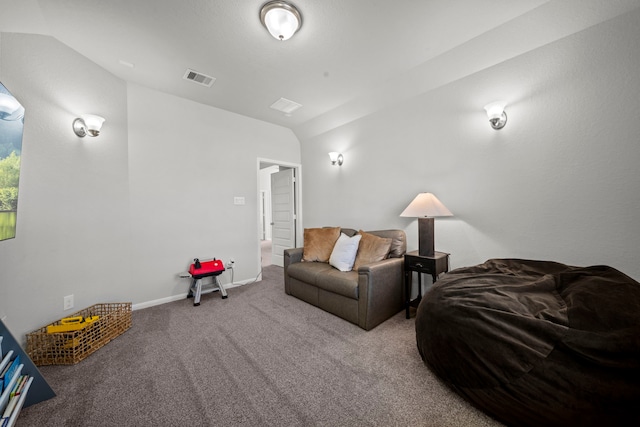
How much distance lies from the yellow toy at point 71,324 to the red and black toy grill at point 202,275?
3.25ft

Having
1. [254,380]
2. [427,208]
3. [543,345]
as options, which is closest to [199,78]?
[427,208]

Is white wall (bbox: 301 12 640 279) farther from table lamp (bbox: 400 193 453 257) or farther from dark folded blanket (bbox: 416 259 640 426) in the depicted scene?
dark folded blanket (bbox: 416 259 640 426)

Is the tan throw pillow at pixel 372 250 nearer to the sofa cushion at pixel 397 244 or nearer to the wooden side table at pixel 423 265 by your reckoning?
the sofa cushion at pixel 397 244

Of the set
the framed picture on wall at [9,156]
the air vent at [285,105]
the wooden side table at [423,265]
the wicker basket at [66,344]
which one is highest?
the air vent at [285,105]

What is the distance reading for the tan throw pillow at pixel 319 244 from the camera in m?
3.12

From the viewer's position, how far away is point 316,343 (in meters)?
1.99

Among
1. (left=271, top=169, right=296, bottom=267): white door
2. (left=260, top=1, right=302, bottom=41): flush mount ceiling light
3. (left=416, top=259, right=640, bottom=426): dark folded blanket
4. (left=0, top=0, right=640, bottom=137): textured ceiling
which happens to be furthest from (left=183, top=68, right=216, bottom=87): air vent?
(left=416, top=259, right=640, bottom=426): dark folded blanket

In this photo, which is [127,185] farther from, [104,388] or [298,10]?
[298,10]

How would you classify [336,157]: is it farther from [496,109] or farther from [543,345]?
[543,345]

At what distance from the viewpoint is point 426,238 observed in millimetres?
2348

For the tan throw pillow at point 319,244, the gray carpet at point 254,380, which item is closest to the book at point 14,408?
the gray carpet at point 254,380

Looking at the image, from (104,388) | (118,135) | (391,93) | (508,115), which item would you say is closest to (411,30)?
(391,93)

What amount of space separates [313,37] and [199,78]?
4.99ft

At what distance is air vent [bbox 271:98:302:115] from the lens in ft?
10.7
